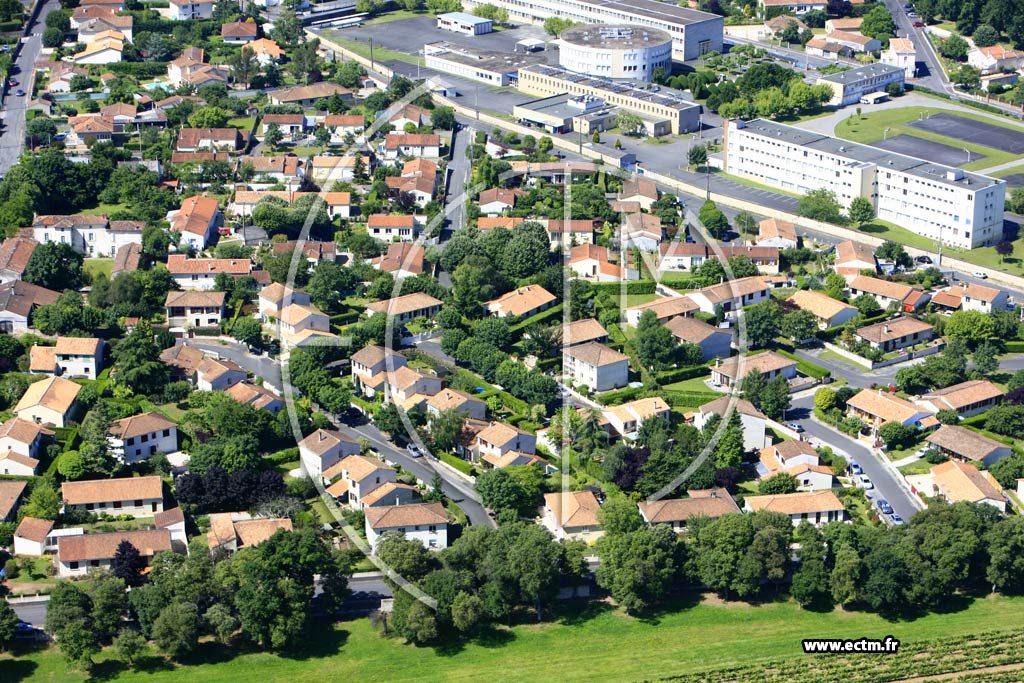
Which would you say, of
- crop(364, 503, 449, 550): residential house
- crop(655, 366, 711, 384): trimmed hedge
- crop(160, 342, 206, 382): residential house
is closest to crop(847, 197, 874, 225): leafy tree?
crop(655, 366, 711, 384): trimmed hedge

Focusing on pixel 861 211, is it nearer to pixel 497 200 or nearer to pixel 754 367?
pixel 497 200

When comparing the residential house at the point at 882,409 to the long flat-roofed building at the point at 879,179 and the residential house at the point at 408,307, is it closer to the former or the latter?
the residential house at the point at 408,307

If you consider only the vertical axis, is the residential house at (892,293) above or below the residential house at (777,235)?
below

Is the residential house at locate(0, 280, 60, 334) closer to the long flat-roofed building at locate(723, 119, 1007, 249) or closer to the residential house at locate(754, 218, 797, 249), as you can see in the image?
the residential house at locate(754, 218, 797, 249)

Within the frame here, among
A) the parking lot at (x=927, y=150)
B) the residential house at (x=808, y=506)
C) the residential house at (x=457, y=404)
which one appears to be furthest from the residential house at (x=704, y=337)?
the parking lot at (x=927, y=150)

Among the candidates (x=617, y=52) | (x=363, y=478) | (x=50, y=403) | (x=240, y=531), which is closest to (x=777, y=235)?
(x=617, y=52)
